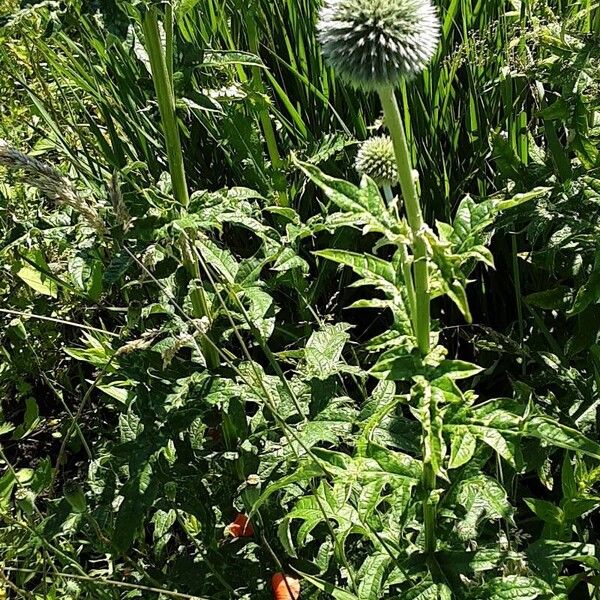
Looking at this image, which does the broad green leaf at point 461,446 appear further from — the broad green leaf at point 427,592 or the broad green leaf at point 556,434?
the broad green leaf at point 427,592

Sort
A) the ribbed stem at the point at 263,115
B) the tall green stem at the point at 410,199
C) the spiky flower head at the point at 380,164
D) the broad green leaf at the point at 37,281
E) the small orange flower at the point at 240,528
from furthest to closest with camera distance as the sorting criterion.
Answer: the broad green leaf at the point at 37,281 → the ribbed stem at the point at 263,115 → the spiky flower head at the point at 380,164 → the small orange flower at the point at 240,528 → the tall green stem at the point at 410,199

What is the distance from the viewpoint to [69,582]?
1.56 m

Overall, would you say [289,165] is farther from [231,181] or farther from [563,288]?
[563,288]

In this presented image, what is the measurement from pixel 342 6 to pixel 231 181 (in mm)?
1183

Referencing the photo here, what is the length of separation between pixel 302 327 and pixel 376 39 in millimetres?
899

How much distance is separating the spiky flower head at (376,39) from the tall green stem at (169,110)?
0.89ft

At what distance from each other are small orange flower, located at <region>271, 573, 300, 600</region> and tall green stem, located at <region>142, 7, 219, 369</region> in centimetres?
42

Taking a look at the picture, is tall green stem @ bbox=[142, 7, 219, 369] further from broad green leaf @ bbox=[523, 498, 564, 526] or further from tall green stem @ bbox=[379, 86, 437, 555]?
broad green leaf @ bbox=[523, 498, 564, 526]

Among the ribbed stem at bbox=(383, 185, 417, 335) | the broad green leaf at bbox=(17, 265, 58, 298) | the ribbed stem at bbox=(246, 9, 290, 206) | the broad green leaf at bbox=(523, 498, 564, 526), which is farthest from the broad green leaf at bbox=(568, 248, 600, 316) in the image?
the broad green leaf at bbox=(17, 265, 58, 298)

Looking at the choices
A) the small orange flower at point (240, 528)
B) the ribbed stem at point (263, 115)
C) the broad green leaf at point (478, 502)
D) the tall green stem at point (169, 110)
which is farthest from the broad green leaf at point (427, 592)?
the ribbed stem at point (263, 115)

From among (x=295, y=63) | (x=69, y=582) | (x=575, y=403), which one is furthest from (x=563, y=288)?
(x=69, y=582)

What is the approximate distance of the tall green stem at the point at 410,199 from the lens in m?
1.05

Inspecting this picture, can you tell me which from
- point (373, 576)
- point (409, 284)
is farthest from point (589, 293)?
point (373, 576)

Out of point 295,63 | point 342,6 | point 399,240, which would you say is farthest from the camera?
point 295,63
